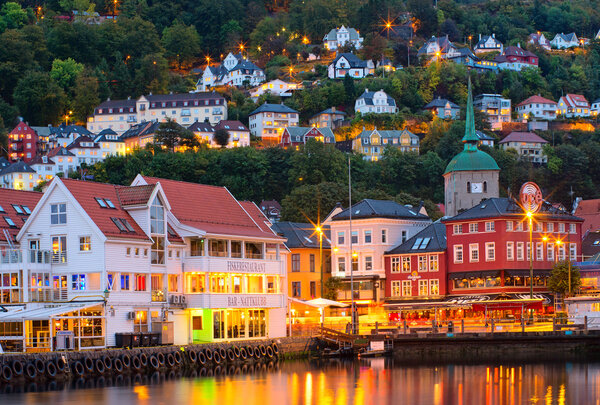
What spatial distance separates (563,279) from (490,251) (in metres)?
7.11

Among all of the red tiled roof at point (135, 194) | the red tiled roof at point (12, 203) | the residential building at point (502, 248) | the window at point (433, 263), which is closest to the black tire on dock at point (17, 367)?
the red tiled roof at point (12, 203)

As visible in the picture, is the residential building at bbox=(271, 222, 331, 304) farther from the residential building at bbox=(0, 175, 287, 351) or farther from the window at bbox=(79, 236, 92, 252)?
the window at bbox=(79, 236, 92, 252)

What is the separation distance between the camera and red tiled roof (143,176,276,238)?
7525cm

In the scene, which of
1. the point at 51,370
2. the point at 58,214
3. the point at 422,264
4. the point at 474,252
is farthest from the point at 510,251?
the point at 51,370

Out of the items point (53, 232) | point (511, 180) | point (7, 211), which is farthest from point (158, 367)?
point (511, 180)

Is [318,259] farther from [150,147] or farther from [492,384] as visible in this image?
[150,147]

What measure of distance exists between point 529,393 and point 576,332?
21000 mm

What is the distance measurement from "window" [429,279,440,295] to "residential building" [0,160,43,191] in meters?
113

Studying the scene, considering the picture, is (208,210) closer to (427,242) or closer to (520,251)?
(427,242)

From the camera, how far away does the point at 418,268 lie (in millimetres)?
98500

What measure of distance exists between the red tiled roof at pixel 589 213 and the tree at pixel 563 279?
38255mm

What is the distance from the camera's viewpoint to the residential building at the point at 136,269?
6606cm

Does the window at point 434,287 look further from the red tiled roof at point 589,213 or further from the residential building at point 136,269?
the red tiled roof at point 589,213

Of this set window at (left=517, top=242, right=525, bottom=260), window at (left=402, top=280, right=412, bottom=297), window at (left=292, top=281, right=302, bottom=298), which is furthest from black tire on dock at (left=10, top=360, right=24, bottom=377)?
window at (left=517, top=242, right=525, bottom=260)
